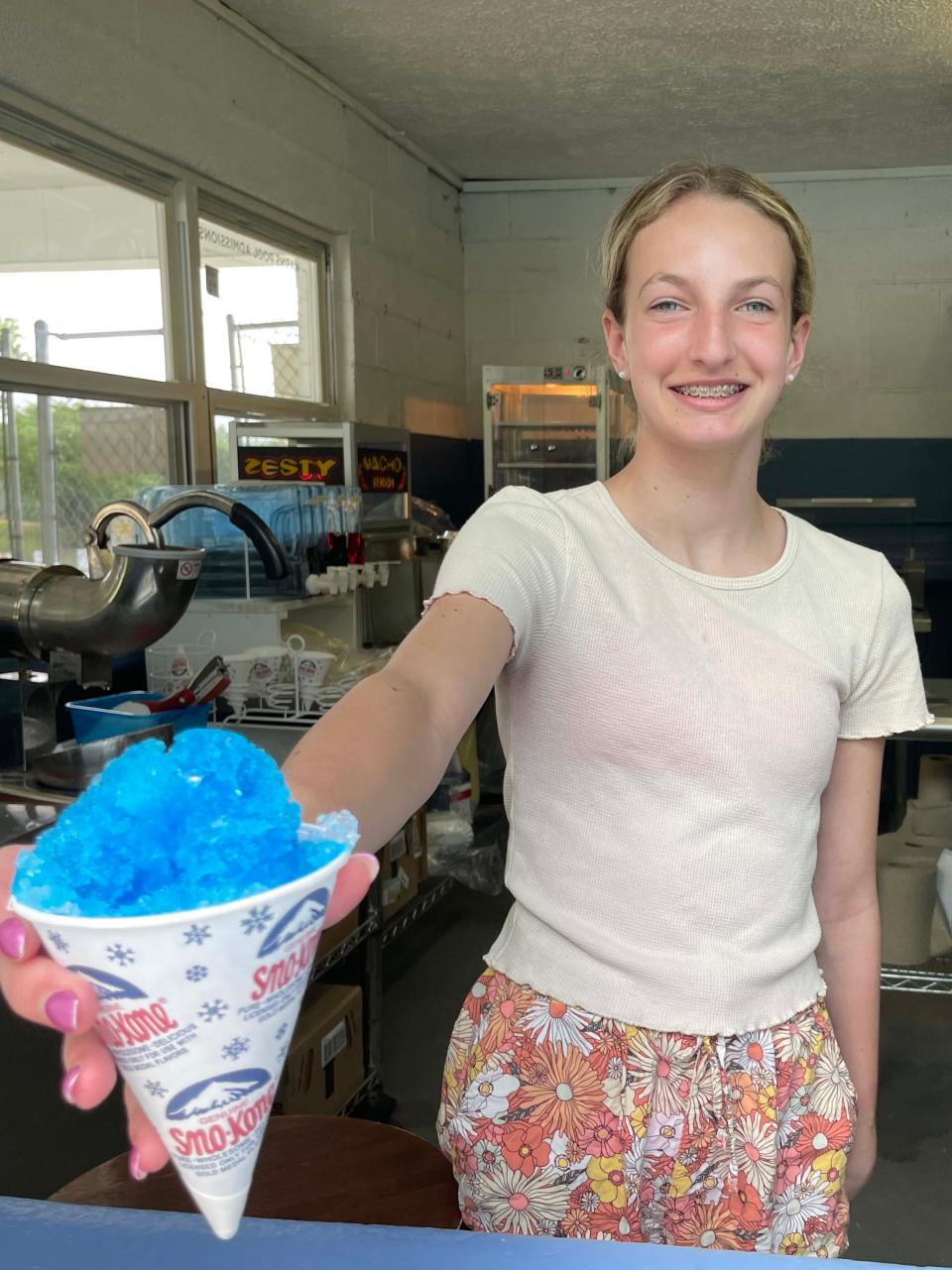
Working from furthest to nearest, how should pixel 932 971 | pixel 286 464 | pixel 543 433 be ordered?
pixel 543 433, pixel 286 464, pixel 932 971

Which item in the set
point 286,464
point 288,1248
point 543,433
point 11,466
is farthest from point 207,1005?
point 543,433

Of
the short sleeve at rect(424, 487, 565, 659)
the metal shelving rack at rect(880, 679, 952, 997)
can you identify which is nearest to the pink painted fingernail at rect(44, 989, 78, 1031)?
the short sleeve at rect(424, 487, 565, 659)

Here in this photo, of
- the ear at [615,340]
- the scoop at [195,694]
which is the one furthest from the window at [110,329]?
the ear at [615,340]

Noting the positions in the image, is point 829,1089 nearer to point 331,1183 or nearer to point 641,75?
point 331,1183

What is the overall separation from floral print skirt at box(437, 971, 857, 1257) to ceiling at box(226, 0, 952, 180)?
136 inches

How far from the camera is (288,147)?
414 cm

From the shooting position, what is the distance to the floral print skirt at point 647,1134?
3.43 feet

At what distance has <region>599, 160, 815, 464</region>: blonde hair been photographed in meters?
1.11

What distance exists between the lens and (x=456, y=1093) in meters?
1.12

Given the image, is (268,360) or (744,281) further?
(268,360)

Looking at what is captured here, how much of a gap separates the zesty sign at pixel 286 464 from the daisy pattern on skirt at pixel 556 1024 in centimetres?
280

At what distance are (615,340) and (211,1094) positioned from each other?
93cm

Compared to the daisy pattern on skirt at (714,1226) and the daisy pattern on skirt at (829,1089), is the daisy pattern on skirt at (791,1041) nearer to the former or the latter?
the daisy pattern on skirt at (829,1089)

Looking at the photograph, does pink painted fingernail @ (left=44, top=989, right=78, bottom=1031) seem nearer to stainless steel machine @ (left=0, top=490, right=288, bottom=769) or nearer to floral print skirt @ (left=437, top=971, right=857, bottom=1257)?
floral print skirt @ (left=437, top=971, right=857, bottom=1257)
